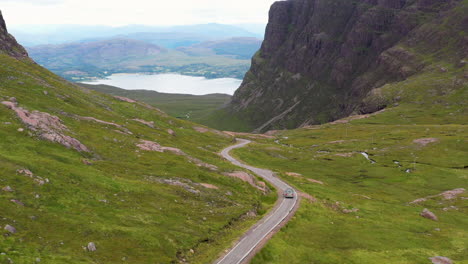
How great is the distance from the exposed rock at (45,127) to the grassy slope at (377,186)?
3720 cm

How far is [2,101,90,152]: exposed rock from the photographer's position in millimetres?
54188

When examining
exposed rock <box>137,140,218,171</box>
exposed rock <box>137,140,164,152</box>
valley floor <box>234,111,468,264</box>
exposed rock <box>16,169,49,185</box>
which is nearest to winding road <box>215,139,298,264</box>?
valley floor <box>234,111,468,264</box>

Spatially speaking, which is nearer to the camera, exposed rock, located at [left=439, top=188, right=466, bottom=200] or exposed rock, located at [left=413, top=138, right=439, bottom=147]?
exposed rock, located at [left=439, top=188, right=466, bottom=200]

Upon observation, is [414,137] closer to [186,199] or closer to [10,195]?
[186,199]

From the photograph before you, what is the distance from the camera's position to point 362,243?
147 ft

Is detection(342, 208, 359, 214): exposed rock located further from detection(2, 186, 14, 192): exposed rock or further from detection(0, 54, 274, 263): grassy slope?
detection(2, 186, 14, 192): exposed rock

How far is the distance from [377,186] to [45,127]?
263 ft

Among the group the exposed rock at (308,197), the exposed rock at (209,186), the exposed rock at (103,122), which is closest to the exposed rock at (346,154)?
the exposed rock at (308,197)

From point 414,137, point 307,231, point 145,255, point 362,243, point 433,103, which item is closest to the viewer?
point 145,255

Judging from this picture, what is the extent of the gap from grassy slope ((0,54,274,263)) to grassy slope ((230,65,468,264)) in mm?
9078

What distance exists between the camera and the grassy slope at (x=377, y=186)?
42719mm

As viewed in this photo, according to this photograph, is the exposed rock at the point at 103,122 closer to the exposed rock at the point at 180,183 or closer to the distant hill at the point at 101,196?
the distant hill at the point at 101,196

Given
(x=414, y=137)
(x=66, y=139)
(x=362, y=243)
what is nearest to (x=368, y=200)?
(x=362, y=243)

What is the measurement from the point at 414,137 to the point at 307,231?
107080 millimetres
